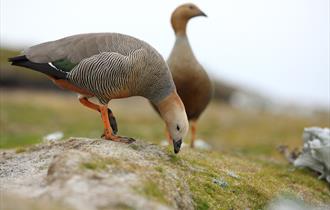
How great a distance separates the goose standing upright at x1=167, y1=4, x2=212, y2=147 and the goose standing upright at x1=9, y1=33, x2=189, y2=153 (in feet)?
10.9

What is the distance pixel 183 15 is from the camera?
1416cm

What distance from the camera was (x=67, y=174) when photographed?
6.70 meters

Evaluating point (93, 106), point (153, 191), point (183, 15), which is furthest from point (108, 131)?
point (183, 15)

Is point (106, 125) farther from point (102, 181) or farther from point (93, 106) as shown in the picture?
point (102, 181)

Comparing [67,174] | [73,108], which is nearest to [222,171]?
[67,174]

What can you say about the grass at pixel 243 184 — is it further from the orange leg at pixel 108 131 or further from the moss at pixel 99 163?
the moss at pixel 99 163

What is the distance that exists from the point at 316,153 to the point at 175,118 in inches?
152

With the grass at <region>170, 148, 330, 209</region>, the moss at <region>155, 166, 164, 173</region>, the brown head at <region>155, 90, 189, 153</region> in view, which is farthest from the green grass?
the moss at <region>155, 166, 164, 173</region>

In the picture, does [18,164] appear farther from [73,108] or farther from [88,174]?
[73,108]

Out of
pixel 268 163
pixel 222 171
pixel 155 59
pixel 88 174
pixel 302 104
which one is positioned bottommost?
pixel 302 104

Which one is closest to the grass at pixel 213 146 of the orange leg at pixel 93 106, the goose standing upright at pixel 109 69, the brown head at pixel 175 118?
the brown head at pixel 175 118

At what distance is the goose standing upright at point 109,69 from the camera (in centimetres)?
903

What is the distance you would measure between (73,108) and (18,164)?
20233mm

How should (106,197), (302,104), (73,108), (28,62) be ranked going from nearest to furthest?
(106,197) < (28,62) < (73,108) < (302,104)
